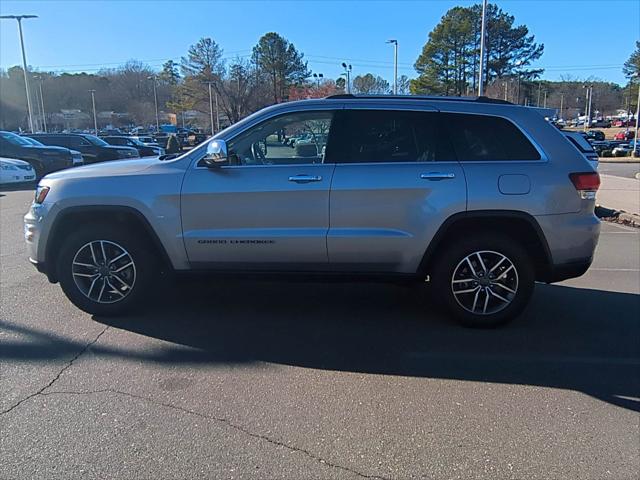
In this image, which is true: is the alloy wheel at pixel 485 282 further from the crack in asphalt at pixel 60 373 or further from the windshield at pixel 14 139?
the windshield at pixel 14 139

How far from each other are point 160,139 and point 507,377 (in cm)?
4454

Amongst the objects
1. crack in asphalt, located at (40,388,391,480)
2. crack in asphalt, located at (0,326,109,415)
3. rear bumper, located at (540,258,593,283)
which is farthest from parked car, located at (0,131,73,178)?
rear bumper, located at (540,258,593,283)

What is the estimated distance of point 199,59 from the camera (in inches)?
Answer: 2403

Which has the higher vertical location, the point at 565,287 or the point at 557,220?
the point at 557,220

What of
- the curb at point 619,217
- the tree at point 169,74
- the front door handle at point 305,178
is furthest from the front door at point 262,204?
the tree at point 169,74

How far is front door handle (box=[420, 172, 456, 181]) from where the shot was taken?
4.11 meters

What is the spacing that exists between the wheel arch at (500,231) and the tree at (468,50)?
2325 inches

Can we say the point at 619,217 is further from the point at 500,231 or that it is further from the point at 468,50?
the point at 468,50

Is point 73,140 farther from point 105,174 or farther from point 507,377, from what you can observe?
point 507,377

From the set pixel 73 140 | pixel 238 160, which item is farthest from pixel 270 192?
pixel 73 140

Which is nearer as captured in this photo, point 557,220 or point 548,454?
point 548,454

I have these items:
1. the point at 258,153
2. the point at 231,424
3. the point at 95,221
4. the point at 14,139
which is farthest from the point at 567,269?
the point at 14,139

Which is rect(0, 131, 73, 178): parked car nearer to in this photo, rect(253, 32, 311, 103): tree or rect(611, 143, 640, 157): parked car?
rect(611, 143, 640, 157): parked car

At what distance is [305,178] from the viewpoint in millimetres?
4145
